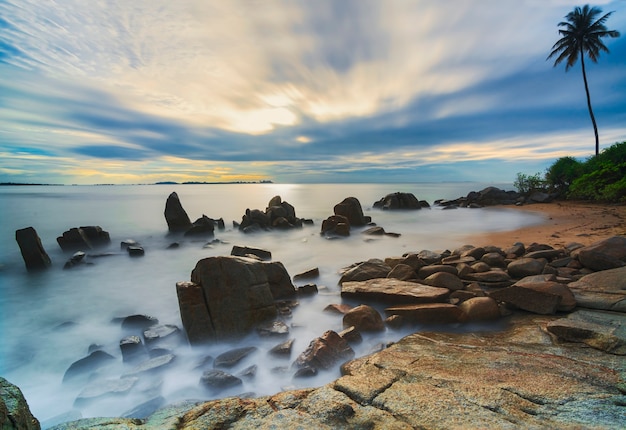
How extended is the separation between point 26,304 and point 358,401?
11573mm

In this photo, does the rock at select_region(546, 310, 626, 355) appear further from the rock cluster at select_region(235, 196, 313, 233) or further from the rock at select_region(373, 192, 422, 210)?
the rock at select_region(373, 192, 422, 210)

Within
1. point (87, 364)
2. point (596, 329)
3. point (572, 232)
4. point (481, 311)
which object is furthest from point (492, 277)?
point (572, 232)

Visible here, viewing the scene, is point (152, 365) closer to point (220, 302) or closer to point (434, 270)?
point (220, 302)

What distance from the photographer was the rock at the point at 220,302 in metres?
5.77

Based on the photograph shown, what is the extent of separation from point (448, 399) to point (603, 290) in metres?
4.68

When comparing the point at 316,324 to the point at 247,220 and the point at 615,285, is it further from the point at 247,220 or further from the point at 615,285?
the point at 247,220

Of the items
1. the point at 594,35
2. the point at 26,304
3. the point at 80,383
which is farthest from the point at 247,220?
the point at 594,35

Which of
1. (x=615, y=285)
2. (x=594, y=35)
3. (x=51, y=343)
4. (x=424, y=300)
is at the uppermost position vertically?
(x=594, y=35)

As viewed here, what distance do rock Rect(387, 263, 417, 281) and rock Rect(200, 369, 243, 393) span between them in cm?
466

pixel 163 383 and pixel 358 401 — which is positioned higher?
pixel 358 401

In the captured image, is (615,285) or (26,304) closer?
(615,285)

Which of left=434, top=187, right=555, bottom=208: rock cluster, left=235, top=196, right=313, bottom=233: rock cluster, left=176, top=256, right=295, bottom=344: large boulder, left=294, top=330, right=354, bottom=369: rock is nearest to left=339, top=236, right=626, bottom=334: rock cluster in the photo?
left=294, top=330, right=354, bottom=369: rock

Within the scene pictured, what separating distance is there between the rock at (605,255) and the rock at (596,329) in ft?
9.06

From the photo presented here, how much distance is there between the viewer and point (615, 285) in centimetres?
532
